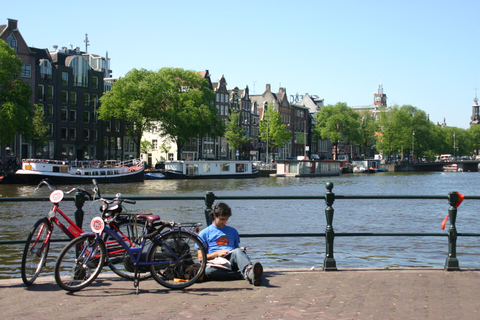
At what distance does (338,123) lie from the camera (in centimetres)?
12719

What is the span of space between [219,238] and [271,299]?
4.80 feet

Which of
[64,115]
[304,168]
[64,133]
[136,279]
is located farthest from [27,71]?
[136,279]

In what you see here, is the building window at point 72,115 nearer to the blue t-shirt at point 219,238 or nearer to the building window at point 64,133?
the building window at point 64,133

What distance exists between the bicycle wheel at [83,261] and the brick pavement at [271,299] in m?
0.15

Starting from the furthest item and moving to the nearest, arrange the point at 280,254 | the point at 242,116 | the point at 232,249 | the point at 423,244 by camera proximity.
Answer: the point at 242,116
the point at 423,244
the point at 280,254
the point at 232,249

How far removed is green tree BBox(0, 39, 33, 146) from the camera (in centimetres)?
4644

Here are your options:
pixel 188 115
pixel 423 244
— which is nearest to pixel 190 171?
pixel 188 115

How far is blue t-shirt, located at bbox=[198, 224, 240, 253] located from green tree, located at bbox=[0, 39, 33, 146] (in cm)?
4215

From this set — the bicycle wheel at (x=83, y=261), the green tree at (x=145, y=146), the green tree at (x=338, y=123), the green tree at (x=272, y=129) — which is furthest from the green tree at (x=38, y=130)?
the green tree at (x=338, y=123)

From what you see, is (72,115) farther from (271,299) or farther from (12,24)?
(271,299)

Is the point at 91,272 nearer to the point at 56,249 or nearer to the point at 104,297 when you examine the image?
the point at 104,297

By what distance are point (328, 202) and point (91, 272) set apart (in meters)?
3.13

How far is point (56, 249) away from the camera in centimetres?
1623

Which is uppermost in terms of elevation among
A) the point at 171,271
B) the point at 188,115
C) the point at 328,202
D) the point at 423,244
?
the point at 188,115
